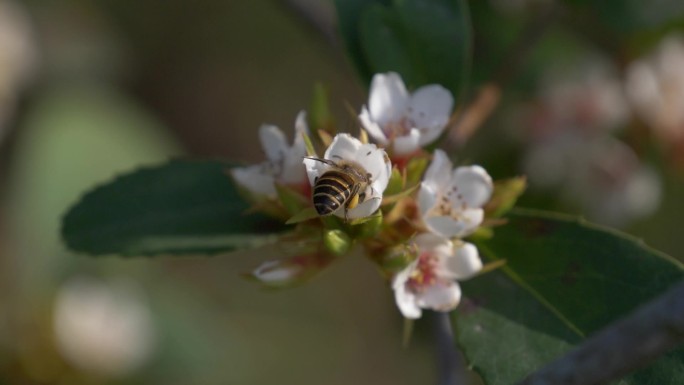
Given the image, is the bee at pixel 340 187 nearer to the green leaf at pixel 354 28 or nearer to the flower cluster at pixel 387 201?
the flower cluster at pixel 387 201

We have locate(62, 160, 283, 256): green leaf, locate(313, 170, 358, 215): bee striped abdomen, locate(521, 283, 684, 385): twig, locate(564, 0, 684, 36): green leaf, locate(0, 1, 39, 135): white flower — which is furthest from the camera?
locate(0, 1, 39, 135): white flower

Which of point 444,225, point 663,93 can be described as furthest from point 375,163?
point 663,93

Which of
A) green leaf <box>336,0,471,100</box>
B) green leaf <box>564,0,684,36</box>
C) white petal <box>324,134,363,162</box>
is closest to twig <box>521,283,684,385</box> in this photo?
white petal <box>324,134,363,162</box>

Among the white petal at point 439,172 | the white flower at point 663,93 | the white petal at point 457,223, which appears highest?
the white petal at point 439,172

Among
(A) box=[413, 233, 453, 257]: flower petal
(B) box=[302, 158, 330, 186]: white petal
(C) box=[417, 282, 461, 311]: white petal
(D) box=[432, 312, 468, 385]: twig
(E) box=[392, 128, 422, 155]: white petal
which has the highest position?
(B) box=[302, 158, 330, 186]: white petal

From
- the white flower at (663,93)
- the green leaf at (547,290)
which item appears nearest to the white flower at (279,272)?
the green leaf at (547,290)

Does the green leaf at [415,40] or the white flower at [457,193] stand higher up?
the green leaf at [415,40]

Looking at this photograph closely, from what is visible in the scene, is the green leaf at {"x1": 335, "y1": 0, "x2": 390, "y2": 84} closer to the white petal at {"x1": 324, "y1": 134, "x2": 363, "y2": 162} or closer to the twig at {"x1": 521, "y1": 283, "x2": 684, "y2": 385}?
the white petal at {"x1": 324, "y1": 134, "x2": 363, "y2": 162}
